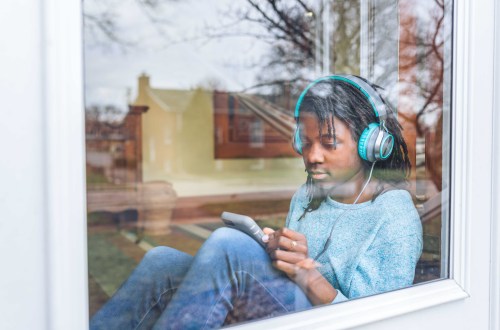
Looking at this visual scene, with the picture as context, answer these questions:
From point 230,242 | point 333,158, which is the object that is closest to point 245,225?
point 230,242

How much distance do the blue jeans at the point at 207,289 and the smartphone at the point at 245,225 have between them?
0.02 meters

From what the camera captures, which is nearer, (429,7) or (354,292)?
(354,292)

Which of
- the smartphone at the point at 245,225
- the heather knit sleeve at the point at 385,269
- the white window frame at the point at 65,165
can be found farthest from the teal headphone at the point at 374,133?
the white window frame at the point at 65,165

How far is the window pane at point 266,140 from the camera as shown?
1039 millimetres

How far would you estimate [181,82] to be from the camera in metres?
1.48

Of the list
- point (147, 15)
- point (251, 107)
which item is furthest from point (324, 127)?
point (147, 15)

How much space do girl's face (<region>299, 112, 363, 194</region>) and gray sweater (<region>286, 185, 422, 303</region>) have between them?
0.07m

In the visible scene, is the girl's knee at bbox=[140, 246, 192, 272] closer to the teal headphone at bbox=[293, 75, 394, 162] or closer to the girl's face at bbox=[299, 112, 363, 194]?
the girl's face at bbox=[299, 112, 363, 194]

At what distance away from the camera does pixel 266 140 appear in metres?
1.41

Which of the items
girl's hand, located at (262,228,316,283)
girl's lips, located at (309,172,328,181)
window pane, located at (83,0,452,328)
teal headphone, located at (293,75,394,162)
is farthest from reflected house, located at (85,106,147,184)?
teal headphone, located at (293,75,394,162)

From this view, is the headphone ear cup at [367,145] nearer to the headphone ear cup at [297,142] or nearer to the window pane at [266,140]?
the window pane at [266,140]

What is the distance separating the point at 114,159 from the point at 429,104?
36.2 inches

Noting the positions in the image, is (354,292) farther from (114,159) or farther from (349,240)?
(114,159)

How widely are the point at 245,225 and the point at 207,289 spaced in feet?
0.68
